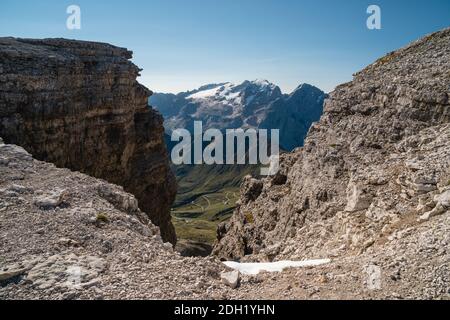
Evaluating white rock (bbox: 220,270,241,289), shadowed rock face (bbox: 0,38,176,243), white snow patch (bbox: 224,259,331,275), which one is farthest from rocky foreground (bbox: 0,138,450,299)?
shadowed rock face (bbox: 0,38,176,243)

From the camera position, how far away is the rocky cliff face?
2236cm

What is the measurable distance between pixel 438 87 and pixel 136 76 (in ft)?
163

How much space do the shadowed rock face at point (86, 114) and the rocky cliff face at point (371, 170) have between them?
86.1ft

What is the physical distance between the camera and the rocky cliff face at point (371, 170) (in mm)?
22359

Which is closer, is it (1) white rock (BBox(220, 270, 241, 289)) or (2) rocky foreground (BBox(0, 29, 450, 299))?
(2) rocky foreground (BBox(0, 29, 450, 299))

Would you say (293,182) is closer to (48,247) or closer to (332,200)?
(332,200)

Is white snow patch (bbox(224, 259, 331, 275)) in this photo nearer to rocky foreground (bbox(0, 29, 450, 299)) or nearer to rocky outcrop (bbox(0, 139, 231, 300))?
rocky foreground (bbox(0, 29, 450, 299))

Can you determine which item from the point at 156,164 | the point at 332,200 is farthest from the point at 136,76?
the point at 332,200

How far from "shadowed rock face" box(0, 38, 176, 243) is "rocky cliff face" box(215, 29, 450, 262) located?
26.3 meters

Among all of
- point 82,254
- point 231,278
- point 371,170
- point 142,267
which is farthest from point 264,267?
point 371,170

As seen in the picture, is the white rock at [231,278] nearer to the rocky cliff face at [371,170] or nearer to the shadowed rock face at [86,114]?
the rocky cliff face at [371,170]

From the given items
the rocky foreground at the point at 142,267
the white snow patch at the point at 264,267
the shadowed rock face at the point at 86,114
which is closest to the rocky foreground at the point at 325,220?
the rocky foreground at the point at 142,267

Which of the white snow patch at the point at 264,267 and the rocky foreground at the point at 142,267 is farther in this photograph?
the white snow patch at the point at 264,267

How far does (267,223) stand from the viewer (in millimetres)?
44938
